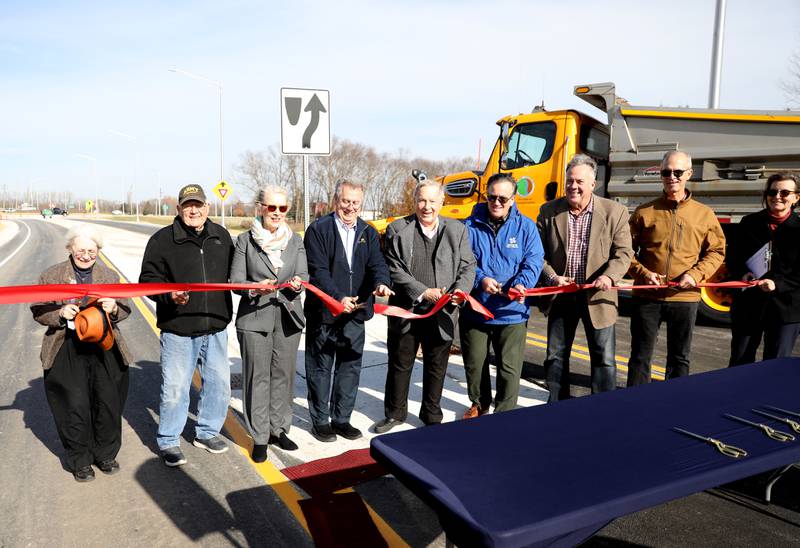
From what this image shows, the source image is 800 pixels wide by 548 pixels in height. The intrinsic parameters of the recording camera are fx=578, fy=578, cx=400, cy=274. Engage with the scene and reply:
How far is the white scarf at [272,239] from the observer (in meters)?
3.74

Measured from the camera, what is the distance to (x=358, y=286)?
4.12 m

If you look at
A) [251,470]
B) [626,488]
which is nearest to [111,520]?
[251,470]

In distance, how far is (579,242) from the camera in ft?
14.4

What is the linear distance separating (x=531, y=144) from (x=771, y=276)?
Answer: 504 centimetres

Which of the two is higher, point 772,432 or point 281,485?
point 772,432

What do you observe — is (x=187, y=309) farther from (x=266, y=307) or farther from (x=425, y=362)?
(x=425, y=362)

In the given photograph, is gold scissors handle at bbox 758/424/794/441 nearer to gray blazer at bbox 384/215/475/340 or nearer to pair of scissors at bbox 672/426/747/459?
pair of scissors at bbox 672/426/747/459

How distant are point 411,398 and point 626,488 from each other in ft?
11.1

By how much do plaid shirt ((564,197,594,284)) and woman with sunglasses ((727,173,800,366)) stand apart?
48.1 inches

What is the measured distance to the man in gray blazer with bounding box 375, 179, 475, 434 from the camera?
4.14m

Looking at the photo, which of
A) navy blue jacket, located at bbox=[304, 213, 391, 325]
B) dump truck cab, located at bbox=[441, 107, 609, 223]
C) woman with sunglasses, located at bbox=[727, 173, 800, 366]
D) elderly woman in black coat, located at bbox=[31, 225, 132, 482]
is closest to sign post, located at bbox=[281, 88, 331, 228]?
navy blue jacket, located at bbox=[304, 213, 391, 325]

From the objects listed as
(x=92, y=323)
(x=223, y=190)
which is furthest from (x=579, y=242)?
(x=223, y=190)

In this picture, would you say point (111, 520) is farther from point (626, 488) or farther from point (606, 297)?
point (606, 297)

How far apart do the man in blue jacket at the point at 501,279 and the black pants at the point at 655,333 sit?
35.6 inches
